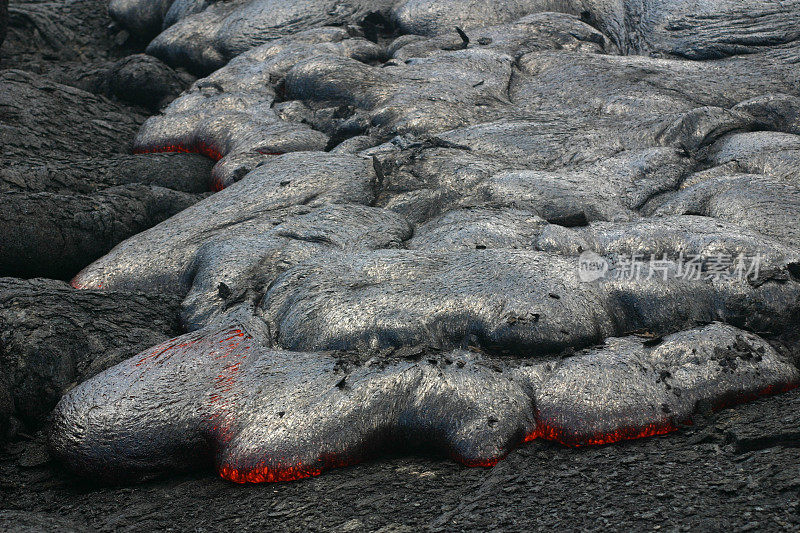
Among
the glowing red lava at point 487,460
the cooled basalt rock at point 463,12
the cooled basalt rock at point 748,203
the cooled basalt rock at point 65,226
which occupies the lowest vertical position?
the glowing red lava at point 487,460

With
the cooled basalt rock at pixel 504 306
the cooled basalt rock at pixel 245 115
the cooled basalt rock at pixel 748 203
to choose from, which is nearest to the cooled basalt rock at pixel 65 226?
the cooled basalt rock at pixel 245 115

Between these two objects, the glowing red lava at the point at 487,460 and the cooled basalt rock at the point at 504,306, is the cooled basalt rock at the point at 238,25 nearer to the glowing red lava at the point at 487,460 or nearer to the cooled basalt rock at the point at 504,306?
the cooled basalt rock at the point at 504,306

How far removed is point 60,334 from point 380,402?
2708 mm

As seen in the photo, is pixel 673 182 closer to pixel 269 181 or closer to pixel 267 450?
pixel 269 181

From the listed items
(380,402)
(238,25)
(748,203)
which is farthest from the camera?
(238,25)

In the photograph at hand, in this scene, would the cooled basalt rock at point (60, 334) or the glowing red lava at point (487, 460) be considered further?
the cooled basalt rock at point (60, 334)

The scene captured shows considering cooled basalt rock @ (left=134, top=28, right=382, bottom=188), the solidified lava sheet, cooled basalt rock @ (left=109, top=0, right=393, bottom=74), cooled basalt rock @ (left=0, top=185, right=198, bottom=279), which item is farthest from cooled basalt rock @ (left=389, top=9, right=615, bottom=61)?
cooled basalt rock @ (left=0, top=185, right=198, bottom=279)

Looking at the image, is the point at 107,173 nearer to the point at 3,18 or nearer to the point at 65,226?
the point at 65,226

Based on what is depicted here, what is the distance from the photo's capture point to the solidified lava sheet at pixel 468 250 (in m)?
4.80

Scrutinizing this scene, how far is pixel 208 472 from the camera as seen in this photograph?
492cm

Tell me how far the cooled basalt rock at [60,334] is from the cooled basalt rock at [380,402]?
43 cm

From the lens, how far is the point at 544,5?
451 inches

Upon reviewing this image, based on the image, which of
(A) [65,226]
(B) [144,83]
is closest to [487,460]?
(A) [65,226]

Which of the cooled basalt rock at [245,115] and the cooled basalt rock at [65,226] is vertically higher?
the cooled basalt rock at [245,115]
